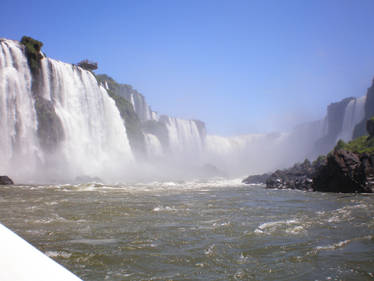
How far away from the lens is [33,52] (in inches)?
1455

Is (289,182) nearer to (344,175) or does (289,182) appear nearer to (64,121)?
(344,175)

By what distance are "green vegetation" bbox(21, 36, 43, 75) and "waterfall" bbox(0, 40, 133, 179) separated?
820 millimetres

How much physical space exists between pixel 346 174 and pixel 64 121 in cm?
3072

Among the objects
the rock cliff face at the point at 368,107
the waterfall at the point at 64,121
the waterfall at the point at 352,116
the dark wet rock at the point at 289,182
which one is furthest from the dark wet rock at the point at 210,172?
the dark wet rock at the point at 289,182

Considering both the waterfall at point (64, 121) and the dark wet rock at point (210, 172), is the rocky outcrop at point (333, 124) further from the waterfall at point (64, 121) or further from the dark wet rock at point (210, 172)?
the waterfall at point (64, 121)

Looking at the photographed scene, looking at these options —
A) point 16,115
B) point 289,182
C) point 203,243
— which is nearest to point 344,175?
point 289,182

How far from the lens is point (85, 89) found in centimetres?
4422

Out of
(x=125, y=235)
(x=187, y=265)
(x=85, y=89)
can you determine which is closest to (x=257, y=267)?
(x=187, y=265)

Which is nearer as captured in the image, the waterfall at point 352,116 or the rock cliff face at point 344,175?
the rock cliff face at point 344,175

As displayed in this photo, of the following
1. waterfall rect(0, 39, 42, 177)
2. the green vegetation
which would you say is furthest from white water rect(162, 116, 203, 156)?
waterfall rect(0, 39, 42, 177)

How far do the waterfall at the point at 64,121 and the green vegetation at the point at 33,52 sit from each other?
82 cm

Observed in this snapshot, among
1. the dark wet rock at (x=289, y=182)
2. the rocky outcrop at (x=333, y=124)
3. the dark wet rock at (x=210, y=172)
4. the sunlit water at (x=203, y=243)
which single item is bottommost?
the sunlit water at (x=203, y=243)

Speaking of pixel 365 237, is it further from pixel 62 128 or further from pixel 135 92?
pixel 135 92

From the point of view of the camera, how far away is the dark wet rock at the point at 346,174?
2186cm
